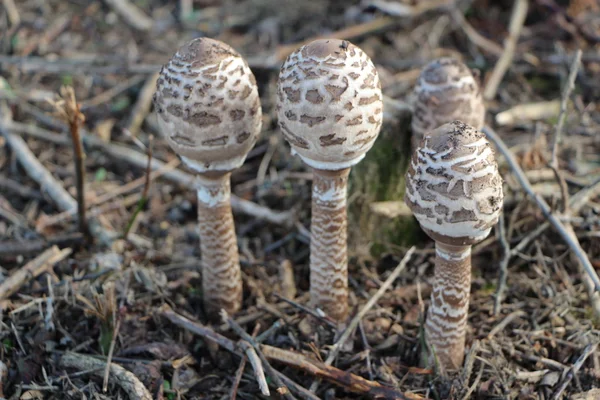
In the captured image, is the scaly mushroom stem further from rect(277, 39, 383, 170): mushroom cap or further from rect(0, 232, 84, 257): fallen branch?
rect(0, 232, 84, 257): fallen branch

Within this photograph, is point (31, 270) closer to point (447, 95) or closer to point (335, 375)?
point (335, 375)

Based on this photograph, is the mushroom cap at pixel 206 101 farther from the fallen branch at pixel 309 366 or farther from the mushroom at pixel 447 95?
the mushroom at pixel 447 95

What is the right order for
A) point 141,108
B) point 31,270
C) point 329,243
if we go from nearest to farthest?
point 329,243 → point 31,270 → point 141,108

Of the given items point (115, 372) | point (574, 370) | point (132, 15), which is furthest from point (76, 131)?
point (132, 15)

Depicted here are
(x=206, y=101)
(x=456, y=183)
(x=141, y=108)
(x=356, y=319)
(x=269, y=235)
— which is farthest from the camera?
(x=141, y=108)

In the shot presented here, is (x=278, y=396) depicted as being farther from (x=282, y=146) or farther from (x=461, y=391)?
(x=282, y=146)

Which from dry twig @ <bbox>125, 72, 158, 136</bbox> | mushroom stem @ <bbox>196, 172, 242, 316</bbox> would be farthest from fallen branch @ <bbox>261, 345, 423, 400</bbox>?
dry twig @ <bbox>125, 72, 158, 136</bbox>

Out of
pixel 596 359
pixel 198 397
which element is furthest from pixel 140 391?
pixel 596 359
